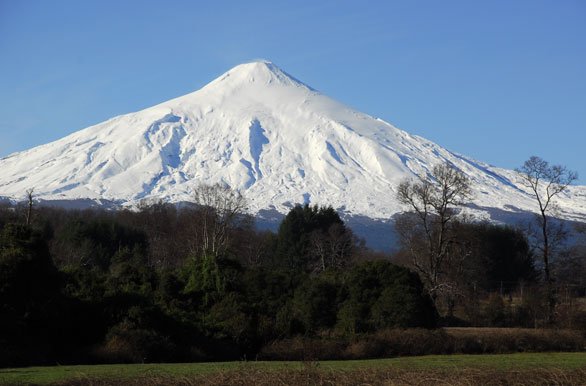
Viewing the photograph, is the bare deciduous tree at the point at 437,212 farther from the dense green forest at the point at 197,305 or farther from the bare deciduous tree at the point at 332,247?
the bare deciduous tree at the point at 332,247

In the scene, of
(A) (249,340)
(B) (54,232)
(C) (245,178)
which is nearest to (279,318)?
(A) (249,340)

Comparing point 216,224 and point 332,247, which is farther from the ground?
point 216,224

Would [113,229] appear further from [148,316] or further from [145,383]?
[145,383]

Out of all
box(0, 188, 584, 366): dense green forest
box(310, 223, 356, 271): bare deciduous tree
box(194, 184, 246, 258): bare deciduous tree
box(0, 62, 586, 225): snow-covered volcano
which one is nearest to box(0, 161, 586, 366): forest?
box(0, 188, 584, 366): dense green forest

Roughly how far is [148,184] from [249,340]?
4859 inches

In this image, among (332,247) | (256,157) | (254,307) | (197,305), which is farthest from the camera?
(256,157)

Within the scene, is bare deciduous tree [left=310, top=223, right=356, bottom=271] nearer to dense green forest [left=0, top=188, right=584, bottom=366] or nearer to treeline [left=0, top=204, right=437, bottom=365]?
dense green forest [left=0, top=188, right=584, bottom=366]

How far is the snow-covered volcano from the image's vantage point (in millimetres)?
144625

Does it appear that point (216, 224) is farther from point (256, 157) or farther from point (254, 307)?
point (256, 157)

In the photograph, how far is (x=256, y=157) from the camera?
159625 mm

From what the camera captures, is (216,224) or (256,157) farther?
(256,157)

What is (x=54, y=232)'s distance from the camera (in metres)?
66.8

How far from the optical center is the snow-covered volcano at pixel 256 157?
145m

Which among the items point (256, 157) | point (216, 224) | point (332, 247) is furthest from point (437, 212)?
point (256, 157)
